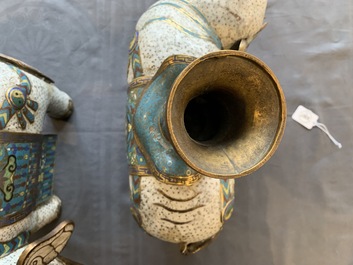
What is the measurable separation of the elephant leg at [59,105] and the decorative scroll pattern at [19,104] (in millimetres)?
184

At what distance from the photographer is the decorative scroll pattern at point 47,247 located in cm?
68

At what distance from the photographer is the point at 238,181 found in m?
1.37

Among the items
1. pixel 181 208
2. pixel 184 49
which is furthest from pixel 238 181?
pixel 184 49

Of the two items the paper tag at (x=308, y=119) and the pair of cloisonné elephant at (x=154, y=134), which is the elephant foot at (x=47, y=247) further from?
the paper tag at (x=308, y=119)

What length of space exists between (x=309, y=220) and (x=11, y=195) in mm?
1065

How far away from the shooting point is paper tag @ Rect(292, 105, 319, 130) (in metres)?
1.39

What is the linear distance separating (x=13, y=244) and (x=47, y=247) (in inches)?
9.5

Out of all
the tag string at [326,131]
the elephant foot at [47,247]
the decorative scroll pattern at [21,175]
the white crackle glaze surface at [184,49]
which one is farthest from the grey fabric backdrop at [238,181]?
the elephant foot at [47,247]

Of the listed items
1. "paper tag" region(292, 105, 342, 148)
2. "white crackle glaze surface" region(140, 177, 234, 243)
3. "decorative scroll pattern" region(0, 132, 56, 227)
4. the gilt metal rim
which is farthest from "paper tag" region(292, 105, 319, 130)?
"decorative scroll pattern" region(0, 132, 56, 227)

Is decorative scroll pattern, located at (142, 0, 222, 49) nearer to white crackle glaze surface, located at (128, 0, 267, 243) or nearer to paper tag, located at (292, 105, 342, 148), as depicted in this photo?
white crackle glaze surface, located at (128, 0, 267, 243)

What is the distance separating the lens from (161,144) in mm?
766

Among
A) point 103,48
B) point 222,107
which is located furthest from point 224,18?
point 103,48

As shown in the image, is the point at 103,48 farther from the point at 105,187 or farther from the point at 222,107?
the point at 222,107

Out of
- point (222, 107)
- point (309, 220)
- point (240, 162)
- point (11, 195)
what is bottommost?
point (309, 220)
